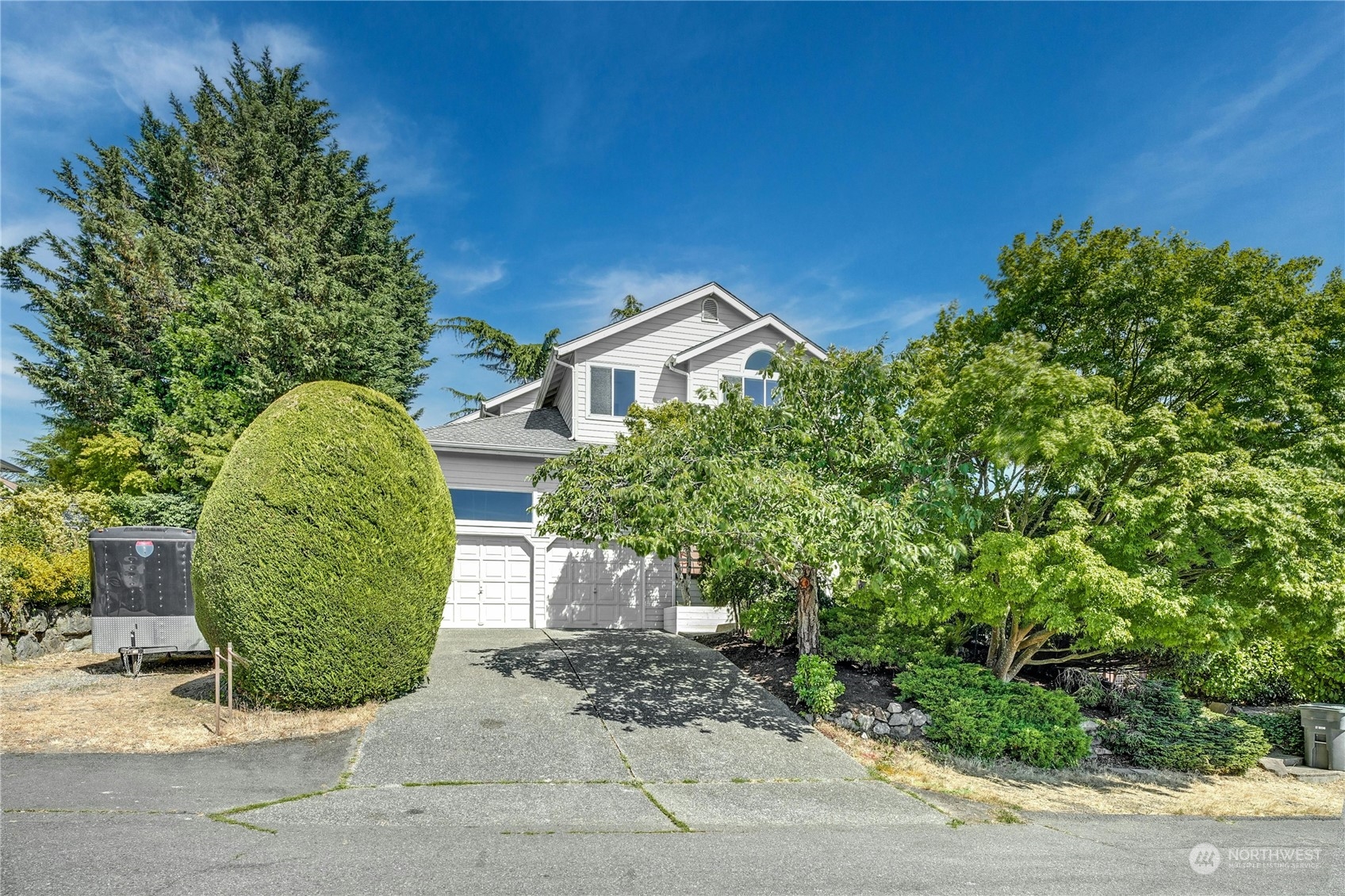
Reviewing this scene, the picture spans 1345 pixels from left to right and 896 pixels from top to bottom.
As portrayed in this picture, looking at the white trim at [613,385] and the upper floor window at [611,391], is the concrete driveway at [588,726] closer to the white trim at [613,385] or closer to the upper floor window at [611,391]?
the white trim at [613,385]

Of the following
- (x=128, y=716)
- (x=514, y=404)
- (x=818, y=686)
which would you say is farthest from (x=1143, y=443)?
(x=514, y=404)

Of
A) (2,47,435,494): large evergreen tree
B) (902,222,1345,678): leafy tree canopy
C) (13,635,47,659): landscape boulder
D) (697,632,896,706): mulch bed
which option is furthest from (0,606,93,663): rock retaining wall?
(902,222,1345,678): leafy tree canopy

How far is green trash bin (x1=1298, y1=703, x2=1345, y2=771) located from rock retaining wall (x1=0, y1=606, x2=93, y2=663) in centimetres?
1945

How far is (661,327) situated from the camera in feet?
57.5

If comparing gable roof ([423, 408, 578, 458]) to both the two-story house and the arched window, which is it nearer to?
the two-story house

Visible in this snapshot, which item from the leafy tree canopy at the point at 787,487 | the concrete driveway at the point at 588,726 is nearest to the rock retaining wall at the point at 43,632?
the concrete driveway at the point at 588,726

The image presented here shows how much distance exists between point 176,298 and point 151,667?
10888mm

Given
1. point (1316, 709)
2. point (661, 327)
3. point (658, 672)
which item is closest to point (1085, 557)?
point (1316, 709)

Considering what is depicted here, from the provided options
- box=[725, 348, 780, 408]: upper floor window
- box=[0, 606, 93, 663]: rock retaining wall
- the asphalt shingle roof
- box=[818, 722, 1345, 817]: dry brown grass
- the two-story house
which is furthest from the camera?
box=[725, 348, 780, 408]: upper floor window

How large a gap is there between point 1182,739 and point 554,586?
11363 mm

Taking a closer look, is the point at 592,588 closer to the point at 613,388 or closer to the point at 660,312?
the point at 613,388

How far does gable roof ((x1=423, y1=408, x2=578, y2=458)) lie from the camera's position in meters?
14.9

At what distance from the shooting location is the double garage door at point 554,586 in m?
14.8

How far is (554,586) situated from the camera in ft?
50.0
